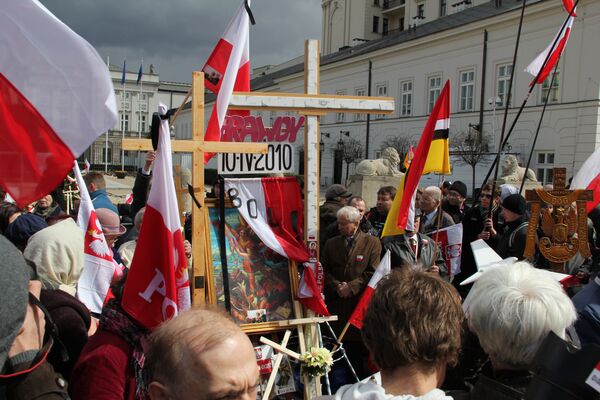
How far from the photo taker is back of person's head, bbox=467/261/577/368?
1.85 m

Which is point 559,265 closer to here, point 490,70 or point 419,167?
point 419,167

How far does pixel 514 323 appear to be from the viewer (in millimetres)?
1864

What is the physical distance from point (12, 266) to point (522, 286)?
1599 mm

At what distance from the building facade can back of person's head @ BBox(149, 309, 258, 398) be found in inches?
899

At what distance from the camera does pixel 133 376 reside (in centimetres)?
231

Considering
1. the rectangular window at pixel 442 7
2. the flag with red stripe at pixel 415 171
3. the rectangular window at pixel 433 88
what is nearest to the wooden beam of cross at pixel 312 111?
the flag with red stripe at pixel 415 171

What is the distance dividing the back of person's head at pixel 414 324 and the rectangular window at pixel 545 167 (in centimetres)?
2849

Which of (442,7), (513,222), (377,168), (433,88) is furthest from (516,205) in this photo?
(442,7)

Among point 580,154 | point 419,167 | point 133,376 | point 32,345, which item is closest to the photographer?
point 32,345

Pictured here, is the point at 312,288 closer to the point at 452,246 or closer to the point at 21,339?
the point at 452,246

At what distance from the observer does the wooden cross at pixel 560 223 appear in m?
4.02

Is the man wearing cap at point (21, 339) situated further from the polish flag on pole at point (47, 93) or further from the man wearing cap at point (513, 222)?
the man wearing cap at point (513, 222)

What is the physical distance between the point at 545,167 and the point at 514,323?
28959mm

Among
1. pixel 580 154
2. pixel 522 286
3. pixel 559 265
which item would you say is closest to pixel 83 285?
pixel 522 286
